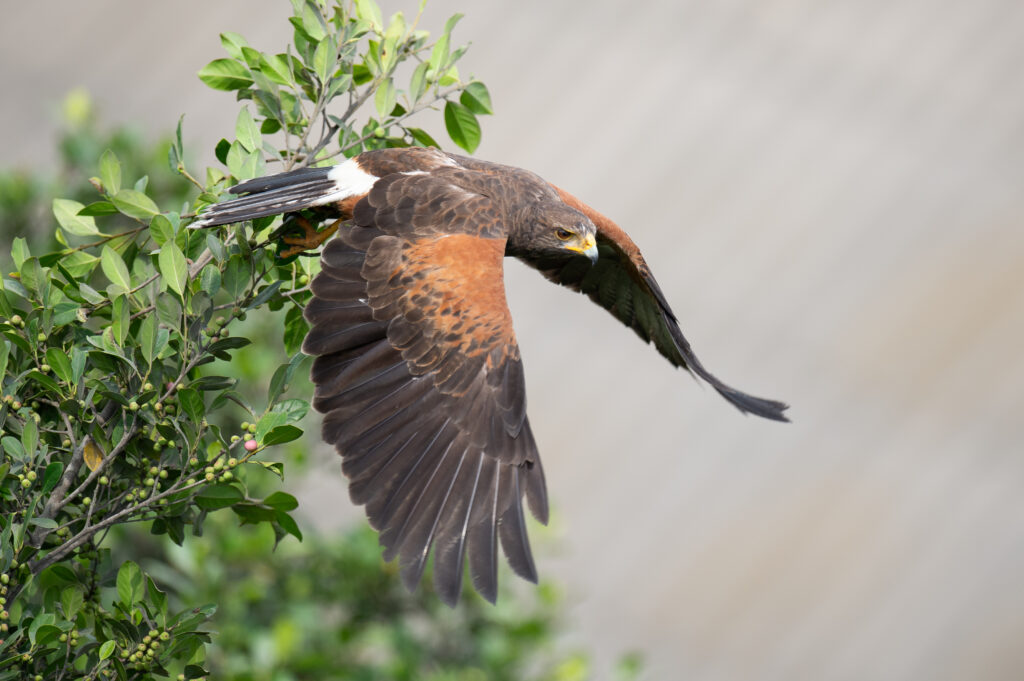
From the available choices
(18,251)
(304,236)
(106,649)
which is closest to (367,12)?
(304,236)

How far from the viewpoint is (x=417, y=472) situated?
278cm

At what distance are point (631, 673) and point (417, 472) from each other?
2.06 m

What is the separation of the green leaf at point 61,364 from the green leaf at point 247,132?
0.76 meters

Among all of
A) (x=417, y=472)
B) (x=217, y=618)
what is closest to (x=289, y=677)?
(x=217, y=618)

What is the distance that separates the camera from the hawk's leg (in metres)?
3.04

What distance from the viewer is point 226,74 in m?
2.91

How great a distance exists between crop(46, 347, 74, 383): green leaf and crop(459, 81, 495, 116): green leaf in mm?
1487

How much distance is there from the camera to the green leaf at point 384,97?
3002 millimetres

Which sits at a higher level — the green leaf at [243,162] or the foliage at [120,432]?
the green leaf at [243,162]

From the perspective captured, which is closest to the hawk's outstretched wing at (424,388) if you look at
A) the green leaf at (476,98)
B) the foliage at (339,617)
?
the green leaf at (476,98)

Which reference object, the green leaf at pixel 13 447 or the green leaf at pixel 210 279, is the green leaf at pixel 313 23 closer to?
the green leaf at pixel 210 279

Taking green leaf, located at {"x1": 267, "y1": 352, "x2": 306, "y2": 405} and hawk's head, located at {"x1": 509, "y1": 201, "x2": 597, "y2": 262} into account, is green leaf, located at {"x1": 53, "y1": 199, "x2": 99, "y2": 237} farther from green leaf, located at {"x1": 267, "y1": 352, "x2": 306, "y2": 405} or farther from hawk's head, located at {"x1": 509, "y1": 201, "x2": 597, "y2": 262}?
hawk's head, located at {"x1": 509, "y1": 201, "x2": 597, "y2": 262}

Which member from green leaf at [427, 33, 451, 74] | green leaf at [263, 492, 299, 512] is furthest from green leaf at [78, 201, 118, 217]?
green leaf at [427, 33, 451, 74]

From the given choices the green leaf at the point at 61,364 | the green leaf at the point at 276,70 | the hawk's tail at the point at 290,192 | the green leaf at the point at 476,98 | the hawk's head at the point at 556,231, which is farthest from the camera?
the hawk's head at the point at 556,231
